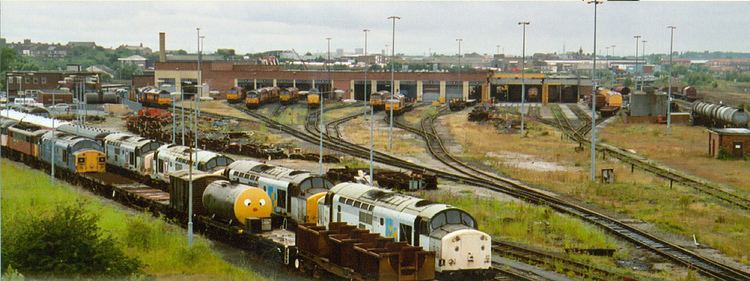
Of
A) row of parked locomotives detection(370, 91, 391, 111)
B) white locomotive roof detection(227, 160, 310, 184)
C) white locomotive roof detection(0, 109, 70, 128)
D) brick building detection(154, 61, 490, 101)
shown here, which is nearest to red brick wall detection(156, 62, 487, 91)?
brick building detection(154, 61, 490, 101)

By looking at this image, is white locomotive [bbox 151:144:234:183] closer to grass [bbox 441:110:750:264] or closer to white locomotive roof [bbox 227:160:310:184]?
white locomotive roof [bbox 227:160:310:184]

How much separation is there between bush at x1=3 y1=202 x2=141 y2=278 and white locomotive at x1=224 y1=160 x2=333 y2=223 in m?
8.41

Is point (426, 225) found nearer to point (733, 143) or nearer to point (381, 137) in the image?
point (733, 143)

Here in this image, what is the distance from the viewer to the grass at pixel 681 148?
70.2 metres

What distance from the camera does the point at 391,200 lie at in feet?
119

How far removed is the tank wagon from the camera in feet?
322

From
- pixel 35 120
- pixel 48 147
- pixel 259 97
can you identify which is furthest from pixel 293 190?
pixel 259 97

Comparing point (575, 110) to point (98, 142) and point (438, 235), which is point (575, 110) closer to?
point (98, 142)

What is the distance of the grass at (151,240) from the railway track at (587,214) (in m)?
→ 18.2

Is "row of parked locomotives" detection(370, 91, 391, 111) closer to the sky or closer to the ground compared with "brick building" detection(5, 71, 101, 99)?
closer to the ground

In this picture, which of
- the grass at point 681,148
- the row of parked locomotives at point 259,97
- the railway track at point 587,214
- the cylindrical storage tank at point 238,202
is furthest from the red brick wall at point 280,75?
the cylindrical storage tank at point 238,202

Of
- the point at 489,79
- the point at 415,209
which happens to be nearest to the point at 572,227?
the point at 415,209

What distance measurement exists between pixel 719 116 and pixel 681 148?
18.2 metres

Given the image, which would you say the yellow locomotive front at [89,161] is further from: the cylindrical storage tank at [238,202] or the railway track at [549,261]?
the railway track at [549,261]
